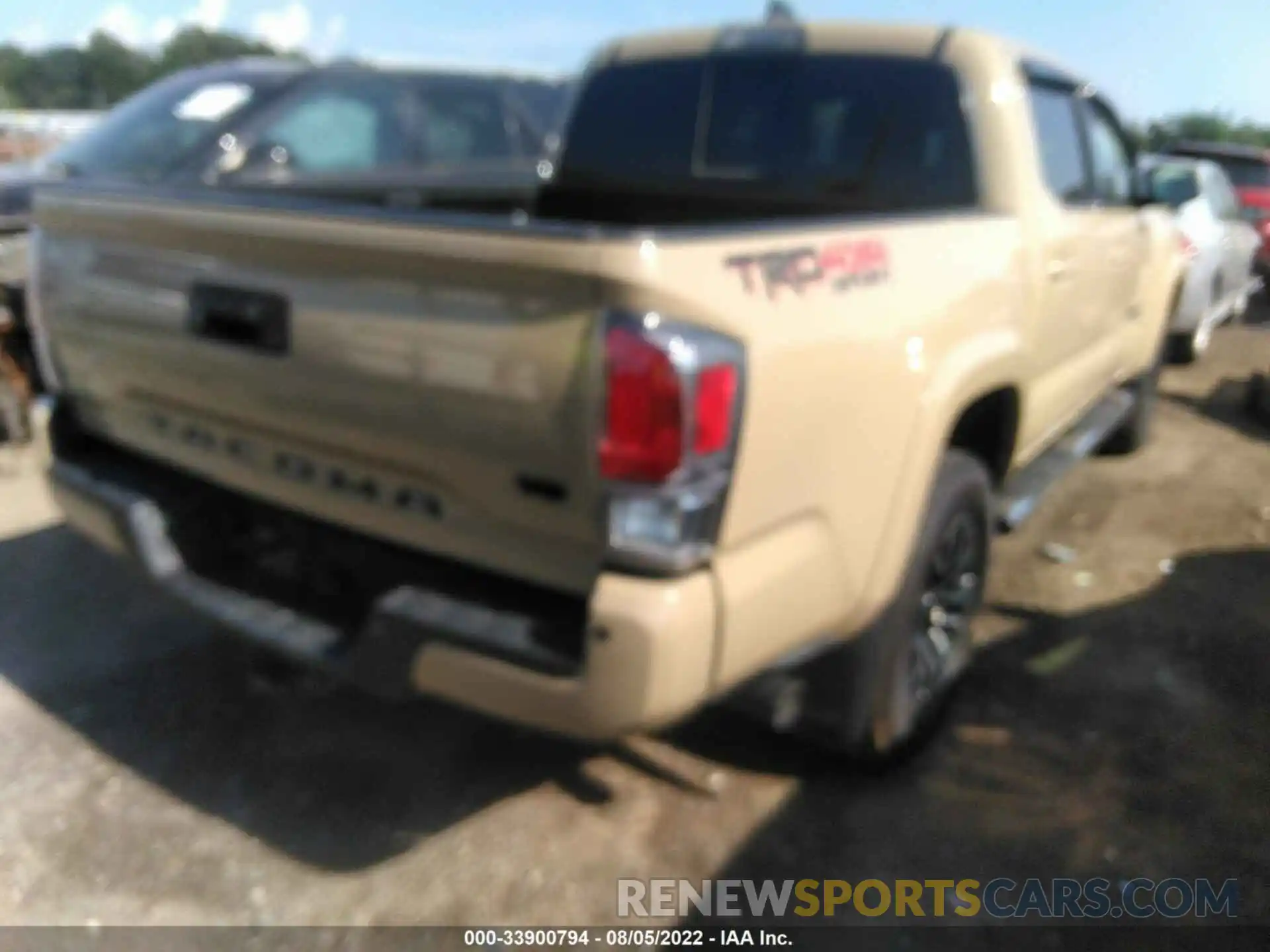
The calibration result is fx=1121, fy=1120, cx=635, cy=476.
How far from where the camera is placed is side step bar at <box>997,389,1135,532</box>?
12.0 feet

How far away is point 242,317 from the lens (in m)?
2.44

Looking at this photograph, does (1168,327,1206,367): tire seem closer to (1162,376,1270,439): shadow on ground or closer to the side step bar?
(1162,376,1270,439): shadow on ground

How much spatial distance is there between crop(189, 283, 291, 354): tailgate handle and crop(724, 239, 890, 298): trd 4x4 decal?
973 millimetres

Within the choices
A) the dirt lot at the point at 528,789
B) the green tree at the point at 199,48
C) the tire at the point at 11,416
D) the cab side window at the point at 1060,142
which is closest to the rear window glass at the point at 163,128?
the tire at the point at 11,416

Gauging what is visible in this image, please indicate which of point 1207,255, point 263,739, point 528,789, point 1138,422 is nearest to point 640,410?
point 528,789

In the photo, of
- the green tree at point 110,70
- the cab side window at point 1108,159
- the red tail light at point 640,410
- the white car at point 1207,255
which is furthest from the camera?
the green tree at point 110,70

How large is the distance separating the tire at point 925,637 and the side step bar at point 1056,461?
0.31 meters

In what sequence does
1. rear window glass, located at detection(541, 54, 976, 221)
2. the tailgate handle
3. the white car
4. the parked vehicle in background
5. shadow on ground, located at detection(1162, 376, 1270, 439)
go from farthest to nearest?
the white car < shadow on ground, located at detection(1162, 376, 1270, 439) < the parked vehicle in background < rear window glass, located at detection(541, 54, 976, 221) < the tailgate handle

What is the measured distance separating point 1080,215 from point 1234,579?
1792 mm

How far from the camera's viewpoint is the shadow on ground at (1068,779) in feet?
9.14

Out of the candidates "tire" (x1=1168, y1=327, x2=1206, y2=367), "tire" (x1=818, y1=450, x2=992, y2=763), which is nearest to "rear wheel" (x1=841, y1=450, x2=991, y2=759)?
"tire" (x1=818, y1=450, x2=992, y2=763)

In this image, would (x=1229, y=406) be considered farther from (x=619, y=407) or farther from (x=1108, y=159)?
(x=619, y=407)

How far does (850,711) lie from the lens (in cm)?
267

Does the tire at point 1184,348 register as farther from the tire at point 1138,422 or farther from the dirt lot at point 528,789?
the dirt lot at point 528,789
